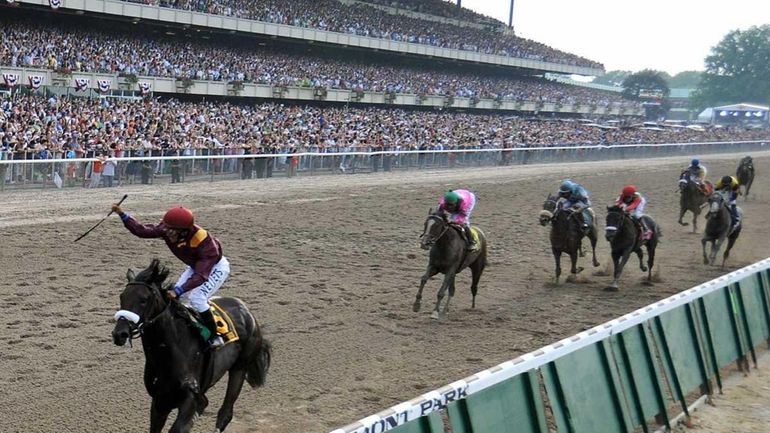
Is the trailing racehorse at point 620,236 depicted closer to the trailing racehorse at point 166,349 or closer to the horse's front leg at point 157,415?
the trailing racehorse at point 166,349

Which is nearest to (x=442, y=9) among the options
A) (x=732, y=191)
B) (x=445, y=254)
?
(x=732, y=191)

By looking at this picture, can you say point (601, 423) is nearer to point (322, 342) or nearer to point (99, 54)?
point (322, 342)

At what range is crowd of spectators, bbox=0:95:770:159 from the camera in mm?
22516

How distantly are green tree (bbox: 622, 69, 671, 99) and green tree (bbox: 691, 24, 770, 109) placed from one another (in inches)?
976

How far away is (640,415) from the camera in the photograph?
6.89 m

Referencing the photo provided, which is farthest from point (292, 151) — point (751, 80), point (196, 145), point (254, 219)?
point (751, 80)

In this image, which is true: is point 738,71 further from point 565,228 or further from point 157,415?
point 157,415

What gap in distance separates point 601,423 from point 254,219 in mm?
12811

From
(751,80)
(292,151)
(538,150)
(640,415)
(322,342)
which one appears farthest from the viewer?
(751,80)

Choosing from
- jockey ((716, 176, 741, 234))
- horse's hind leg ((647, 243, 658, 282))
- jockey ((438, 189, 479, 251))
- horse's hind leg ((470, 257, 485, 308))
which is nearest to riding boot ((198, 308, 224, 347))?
jockey ((438, 189, 479, 251))

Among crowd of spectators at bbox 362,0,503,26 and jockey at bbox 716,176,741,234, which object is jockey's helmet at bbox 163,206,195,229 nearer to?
jockey at bbox 716,176,741,234

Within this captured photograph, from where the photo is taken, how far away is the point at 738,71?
11194 cm

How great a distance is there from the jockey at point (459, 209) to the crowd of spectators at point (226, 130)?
13.0 meters

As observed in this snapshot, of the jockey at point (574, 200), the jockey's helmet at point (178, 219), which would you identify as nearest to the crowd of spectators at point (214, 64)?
the jockey at point (574, 200)
